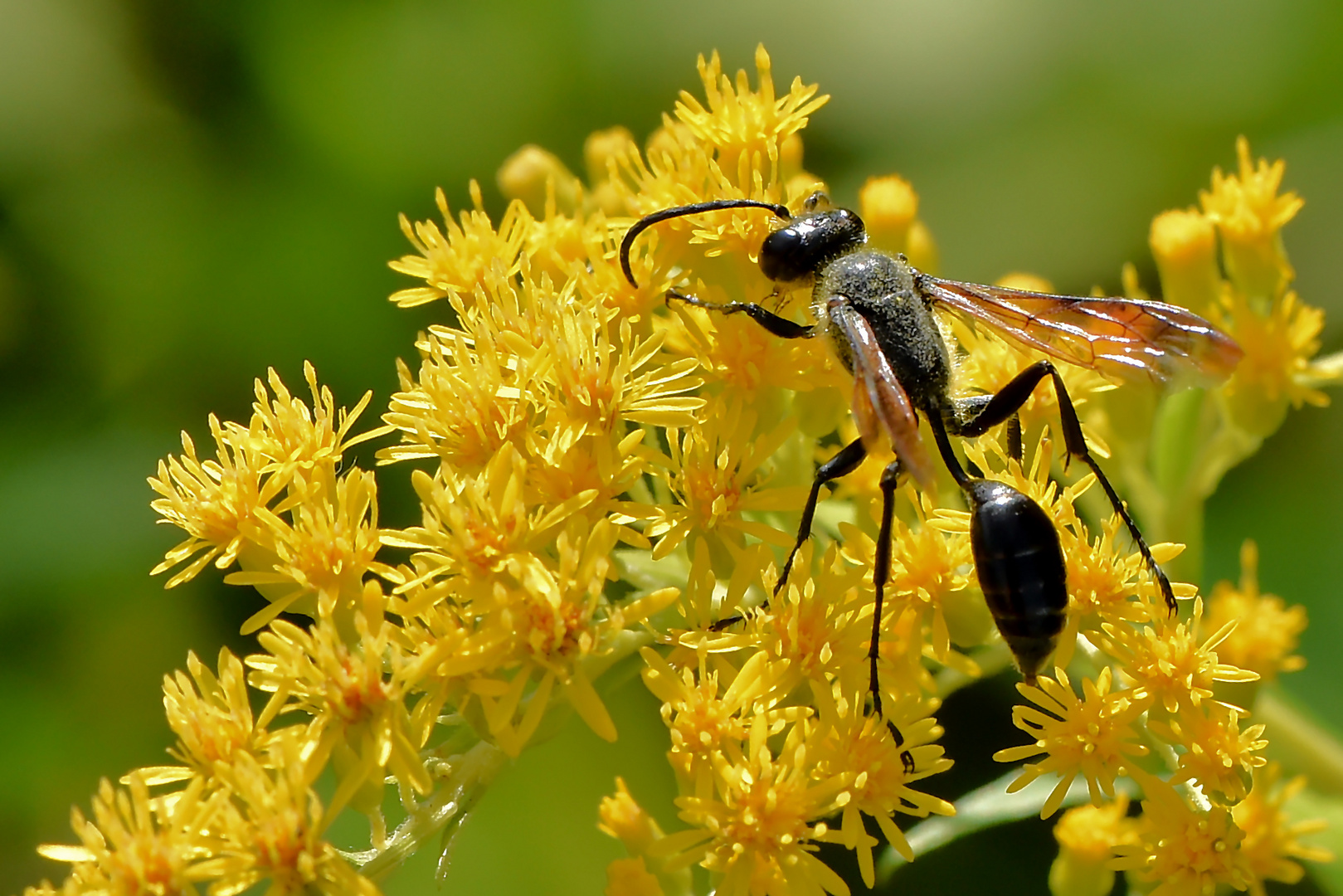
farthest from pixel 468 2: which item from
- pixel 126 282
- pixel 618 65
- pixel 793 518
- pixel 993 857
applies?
pixel 993 857

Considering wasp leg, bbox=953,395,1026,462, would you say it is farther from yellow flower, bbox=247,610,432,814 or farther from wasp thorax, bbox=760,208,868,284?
yellow flower, bbox=247,610,432,814

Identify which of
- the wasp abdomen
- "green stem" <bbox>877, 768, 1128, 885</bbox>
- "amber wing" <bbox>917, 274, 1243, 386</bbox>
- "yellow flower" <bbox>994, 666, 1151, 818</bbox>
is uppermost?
"amber wing" <bbox>917, 274, 1243, 386</bbox>

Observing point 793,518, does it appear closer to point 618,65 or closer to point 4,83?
point 618,65

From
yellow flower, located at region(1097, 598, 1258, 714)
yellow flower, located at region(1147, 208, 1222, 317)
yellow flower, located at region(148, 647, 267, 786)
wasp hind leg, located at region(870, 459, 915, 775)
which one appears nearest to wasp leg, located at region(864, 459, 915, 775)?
wasp hind leg, located at region(870, 459, 915, 775)

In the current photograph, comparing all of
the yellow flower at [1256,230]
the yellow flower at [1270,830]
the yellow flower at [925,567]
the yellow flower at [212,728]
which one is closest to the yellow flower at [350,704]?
the yellow flower at [212,728]

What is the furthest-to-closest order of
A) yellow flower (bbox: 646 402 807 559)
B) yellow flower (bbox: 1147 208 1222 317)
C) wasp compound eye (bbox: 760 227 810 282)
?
yellow flower (bbox: 1147 208 1222 317) → wasp compound eye (bbox: 760 227 810 282) → yellow flower (bbox: 646 402 807 559)

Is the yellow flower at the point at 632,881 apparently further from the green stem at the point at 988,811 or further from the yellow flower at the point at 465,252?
the yellow flower at the point at 465,252
